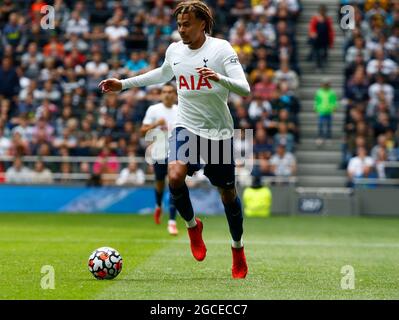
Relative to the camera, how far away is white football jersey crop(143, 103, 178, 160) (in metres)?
18.3

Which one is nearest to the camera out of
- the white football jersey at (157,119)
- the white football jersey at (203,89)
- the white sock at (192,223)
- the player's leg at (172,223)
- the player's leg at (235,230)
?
the white football jersey at (203,89)

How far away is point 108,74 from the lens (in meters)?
28.6

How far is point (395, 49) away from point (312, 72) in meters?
2.46

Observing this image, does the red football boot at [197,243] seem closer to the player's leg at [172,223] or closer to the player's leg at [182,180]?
the player's leg at [182,180]

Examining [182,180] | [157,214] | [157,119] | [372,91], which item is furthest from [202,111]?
[372,91]

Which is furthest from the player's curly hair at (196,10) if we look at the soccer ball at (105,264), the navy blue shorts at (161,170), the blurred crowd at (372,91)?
the blurred crowd at (372,91)

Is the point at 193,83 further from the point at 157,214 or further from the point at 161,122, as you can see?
the point at 157,214

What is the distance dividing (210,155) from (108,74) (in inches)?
720

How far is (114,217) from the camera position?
23781 mm

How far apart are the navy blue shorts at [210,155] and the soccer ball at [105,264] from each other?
3.87 feet

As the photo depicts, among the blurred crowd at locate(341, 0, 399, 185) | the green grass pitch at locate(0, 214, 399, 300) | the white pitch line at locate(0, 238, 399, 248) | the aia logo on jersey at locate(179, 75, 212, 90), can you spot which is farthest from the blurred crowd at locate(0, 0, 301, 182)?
the aia logo on jersey at locate(179, 75, 212, 90)

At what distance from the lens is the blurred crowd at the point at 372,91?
1054 inches

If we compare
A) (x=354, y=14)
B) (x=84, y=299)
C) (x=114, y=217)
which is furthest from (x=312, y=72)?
(x=84, y=299)

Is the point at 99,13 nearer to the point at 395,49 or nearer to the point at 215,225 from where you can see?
the point at 395,49
